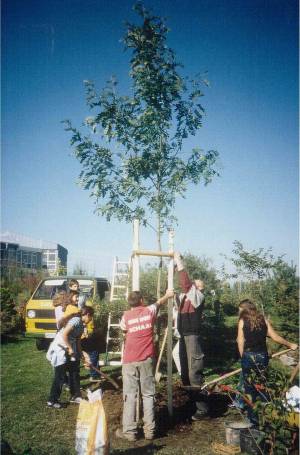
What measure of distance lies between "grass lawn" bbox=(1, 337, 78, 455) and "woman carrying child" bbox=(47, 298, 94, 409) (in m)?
0.23

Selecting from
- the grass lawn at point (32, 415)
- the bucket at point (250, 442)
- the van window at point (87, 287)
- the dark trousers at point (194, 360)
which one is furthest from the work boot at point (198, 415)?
the van window at point (87, 287)

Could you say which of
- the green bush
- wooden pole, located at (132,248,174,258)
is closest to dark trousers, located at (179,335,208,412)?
wooden pole, located at (132,248,174,258)

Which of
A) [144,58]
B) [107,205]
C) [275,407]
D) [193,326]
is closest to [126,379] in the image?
[193,326]

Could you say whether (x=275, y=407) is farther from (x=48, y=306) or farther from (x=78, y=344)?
(x=48, y=306)

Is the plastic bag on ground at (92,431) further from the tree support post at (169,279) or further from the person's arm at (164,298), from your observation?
the tree support post at (169,279)

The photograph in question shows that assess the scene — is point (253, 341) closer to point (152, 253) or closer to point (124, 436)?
point (152, 253)

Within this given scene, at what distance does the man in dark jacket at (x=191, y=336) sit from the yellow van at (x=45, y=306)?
334cm

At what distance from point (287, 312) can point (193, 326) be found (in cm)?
412

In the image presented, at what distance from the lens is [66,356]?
5.34 m

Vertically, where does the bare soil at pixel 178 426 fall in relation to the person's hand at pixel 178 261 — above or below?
below

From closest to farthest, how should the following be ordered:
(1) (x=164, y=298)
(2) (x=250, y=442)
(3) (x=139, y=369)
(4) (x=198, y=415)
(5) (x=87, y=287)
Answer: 1. (2) (x=250, y=442)
2. (3) (x=139, y=369)
3. (1) (x=164, y=298)
4. (4) (x=198, y=415)
5. (5) (x=87, y=287)

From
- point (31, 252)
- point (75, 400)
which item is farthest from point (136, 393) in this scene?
point (31, 252)

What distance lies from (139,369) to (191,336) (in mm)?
1343

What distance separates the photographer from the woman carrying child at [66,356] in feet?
17.1
